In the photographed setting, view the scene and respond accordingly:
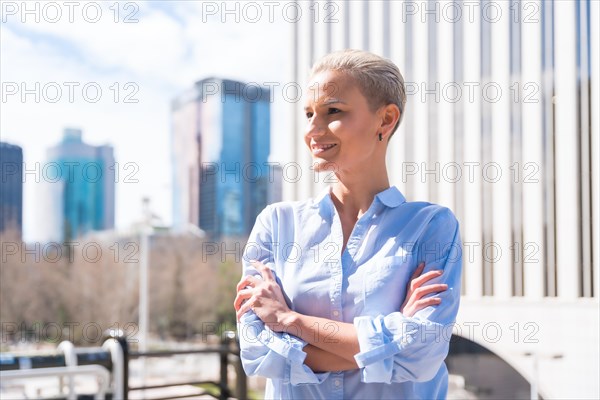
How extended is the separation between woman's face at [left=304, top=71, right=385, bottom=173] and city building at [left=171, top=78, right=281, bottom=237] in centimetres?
3053

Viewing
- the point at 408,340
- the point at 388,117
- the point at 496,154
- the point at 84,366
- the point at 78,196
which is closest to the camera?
the point at 408,340

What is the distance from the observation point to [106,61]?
22.3 m

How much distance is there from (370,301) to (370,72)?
1.03 ft

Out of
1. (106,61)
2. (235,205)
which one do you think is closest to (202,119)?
(235,205)

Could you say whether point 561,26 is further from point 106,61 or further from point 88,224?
point 88,224

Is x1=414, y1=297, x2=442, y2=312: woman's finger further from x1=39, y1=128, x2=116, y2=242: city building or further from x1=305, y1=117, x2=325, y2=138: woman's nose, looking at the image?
x1=39, y1=128, x2=116, y2=242: city building

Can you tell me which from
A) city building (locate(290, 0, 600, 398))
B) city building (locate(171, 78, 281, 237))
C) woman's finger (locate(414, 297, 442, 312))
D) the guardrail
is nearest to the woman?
woman's finger (locate(414, 297, 442, 312))

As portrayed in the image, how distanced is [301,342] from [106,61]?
22844mm

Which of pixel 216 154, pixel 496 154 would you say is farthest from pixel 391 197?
pixel 216 154

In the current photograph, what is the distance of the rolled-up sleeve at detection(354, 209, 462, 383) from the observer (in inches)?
33.7

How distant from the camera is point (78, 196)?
3008 cm

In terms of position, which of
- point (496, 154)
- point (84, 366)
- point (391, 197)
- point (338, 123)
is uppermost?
point (496, 154)

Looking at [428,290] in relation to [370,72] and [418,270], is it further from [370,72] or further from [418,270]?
[370,72]

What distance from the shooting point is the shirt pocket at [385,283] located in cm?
92
